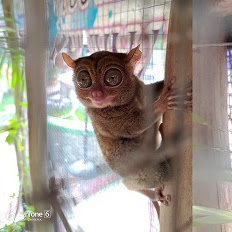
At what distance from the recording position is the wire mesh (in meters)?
0.66

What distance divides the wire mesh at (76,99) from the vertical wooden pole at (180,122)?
0.10 ft

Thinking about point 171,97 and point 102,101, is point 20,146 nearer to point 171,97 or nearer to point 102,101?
point 102,101

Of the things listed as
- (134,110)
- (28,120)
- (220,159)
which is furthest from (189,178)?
(28,120)

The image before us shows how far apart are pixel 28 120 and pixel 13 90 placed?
0.08 m

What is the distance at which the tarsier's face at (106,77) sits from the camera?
67cm

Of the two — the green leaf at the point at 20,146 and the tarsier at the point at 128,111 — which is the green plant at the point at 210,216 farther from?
the green leaf at the point at 20,146

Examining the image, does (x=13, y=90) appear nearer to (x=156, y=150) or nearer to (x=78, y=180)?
(x=78, y=180)

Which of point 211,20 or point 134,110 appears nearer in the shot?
point 211,20

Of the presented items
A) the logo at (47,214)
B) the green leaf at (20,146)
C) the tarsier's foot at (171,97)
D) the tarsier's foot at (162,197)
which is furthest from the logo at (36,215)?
the tarsier's foot at (171,97)

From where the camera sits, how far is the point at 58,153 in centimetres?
77

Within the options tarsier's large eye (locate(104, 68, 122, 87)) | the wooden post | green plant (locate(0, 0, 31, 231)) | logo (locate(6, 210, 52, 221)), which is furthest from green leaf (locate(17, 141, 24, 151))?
the wooden post

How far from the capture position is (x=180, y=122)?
2.10ft

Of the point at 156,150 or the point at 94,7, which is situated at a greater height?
the point at 94,7

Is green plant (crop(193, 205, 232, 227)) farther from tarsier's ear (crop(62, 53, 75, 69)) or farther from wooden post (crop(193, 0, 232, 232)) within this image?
tarsier's ear (crop(62, 53, 75, 69))
